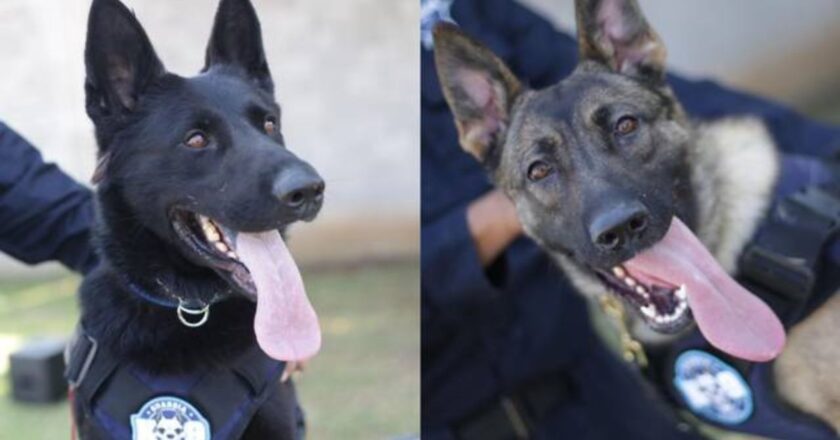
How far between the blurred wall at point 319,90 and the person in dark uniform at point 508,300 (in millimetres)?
160

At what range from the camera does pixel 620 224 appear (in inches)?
70.4

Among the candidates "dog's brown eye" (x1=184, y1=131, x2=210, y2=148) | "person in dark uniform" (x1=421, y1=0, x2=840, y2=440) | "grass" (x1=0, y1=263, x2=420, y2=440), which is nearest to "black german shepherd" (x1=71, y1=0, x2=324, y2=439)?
"dog's brown eye" (x1=184, y1=131, x2=210, y2=148)

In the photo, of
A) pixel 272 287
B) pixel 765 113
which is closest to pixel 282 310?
pixel 272 287

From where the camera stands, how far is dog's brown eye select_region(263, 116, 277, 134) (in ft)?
5.15

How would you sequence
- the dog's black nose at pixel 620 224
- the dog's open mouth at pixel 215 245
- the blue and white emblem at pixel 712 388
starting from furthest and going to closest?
1. the blue and white emblem at pixel 712 388
2. the dog's black nose at pixel 620 224
3. the dog's open mouth at pixel 215 245

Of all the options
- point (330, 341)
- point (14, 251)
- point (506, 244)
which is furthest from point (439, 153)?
point (14, 251)

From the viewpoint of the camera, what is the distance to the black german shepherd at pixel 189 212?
56.9 inches

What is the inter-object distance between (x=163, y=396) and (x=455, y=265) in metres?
0.92

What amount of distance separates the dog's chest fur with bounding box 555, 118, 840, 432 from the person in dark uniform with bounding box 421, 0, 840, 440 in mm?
221

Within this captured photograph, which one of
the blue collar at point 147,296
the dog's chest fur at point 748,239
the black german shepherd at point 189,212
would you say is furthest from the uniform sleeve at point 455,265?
the blue collar at point 147,296

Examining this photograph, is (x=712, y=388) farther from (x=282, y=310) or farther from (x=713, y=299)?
(x=282, y=310)

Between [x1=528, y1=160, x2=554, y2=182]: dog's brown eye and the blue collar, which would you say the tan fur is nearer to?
[x1=528, y1=160, x2=554, y2=182]: dog's brown eye

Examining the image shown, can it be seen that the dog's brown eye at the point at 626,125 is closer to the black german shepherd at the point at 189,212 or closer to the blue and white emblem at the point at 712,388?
the blue and white emblem at the point at 712,388

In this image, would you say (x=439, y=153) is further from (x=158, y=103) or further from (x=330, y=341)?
(x=158, y=103)
